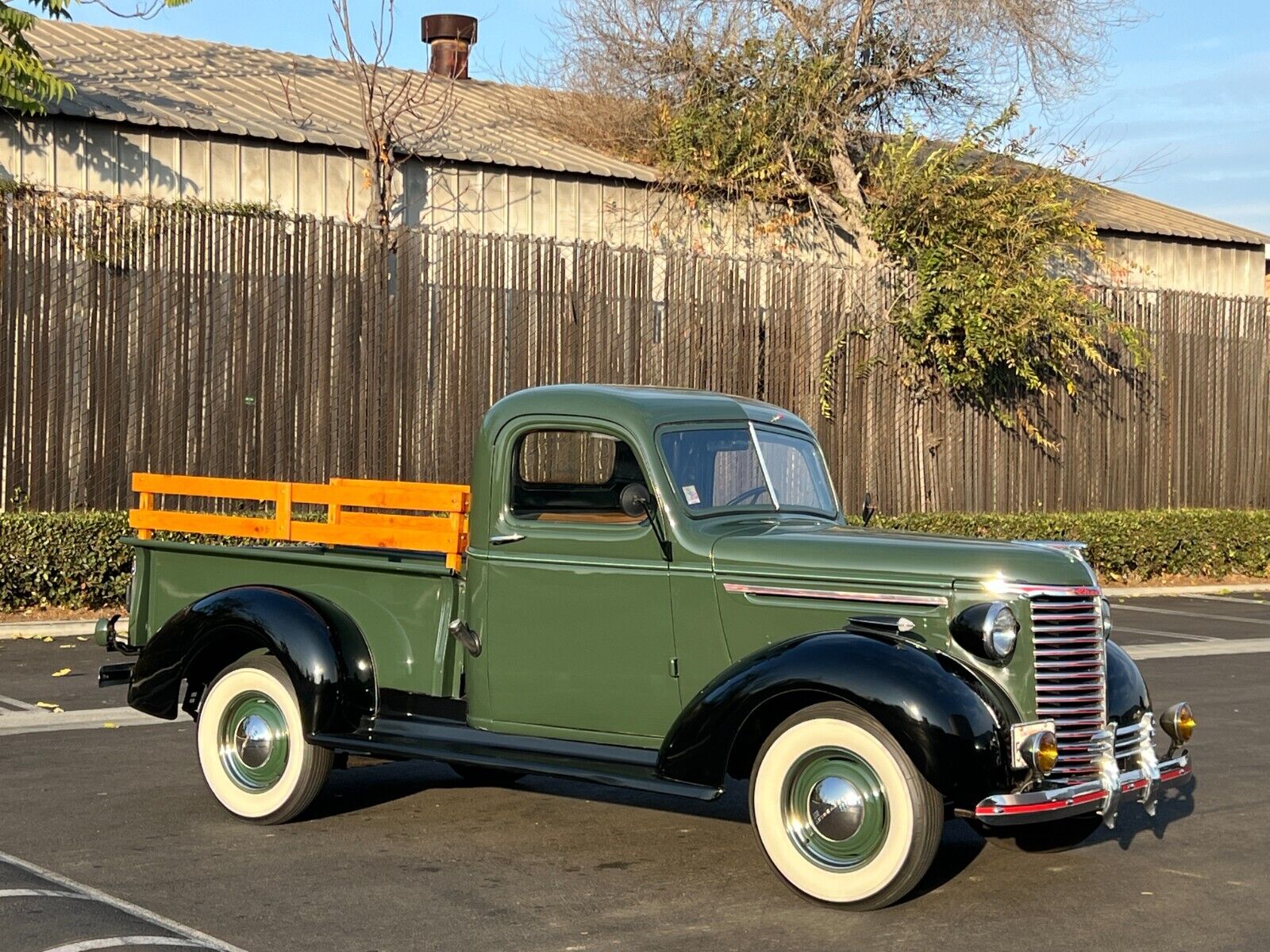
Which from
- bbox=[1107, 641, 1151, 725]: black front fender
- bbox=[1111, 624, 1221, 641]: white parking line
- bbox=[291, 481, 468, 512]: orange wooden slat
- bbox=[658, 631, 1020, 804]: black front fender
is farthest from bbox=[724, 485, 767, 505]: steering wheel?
bbox=[1111, 624, 1221, 641]: white parking line

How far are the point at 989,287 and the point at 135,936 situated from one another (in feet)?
53.6

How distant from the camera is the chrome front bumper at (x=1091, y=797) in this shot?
570 cm

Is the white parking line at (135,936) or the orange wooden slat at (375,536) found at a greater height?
the orange wooden slat at (375,536)

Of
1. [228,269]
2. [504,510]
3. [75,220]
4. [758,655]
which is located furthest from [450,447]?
[758,655]

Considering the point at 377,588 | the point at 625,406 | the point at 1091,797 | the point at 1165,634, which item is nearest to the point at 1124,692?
the point at 1091,797

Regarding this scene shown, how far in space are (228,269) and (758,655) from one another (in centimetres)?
1053

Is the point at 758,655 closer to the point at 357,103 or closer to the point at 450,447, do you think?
the point at 450,447

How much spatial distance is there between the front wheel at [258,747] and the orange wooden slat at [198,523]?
2.36 ft

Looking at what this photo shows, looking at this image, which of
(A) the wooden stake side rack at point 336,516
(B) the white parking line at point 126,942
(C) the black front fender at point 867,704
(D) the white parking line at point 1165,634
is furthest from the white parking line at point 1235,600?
(B) the white parking line at point 126,942

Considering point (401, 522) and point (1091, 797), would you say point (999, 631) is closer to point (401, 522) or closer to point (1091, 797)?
point (1091, 797)

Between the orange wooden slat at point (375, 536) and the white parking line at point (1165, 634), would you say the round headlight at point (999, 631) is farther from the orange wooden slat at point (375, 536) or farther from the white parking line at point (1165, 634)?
the white parking line at point (1165, 634)

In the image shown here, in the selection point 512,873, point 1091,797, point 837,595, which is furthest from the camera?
point 512,873

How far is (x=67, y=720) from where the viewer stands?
970 cm

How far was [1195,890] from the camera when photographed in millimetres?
6301
